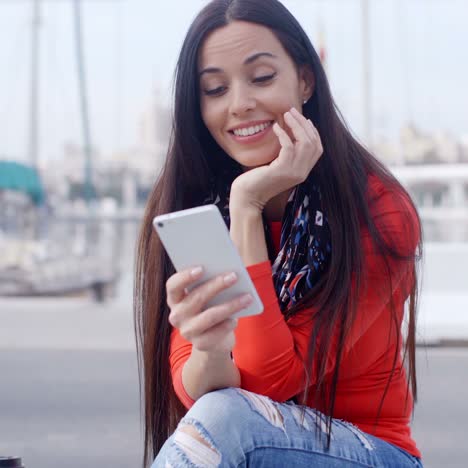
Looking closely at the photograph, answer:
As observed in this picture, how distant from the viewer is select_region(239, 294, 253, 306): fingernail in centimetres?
178

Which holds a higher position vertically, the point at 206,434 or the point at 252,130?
the point at 252,130

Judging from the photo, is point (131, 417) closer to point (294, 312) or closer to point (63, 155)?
point (294, 312)

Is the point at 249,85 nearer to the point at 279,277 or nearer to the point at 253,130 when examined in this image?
the point at 253,130

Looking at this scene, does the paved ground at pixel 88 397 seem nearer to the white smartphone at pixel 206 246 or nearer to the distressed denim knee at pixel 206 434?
the distressed denim knee at pixel 206 434

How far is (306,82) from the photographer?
2268mm

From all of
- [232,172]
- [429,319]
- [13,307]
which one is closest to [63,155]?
[13,307]

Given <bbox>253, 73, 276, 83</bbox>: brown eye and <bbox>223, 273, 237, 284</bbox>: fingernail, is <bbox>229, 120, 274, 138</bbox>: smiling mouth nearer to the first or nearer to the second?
<bbox>253, 73, 276, 83</bbox>: brown eye

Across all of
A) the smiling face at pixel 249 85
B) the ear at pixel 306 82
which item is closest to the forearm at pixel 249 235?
the smiling face at pixel 249 85

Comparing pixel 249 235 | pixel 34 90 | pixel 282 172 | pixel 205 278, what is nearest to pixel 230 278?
pixel 205 278

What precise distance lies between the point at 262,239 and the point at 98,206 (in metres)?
25.9

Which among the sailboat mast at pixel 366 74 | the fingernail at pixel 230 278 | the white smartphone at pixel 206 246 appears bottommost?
the fingernail at pixel 230 278

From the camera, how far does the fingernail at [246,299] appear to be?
1.78 meters

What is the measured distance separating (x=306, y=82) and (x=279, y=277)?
17.9 inches

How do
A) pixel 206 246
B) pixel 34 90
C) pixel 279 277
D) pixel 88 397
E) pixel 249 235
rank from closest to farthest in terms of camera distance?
1. pixel 206 246
2. pixel 249 235
3. pixel 279 277
4. pixel 88 397
5. pixel 34 90
